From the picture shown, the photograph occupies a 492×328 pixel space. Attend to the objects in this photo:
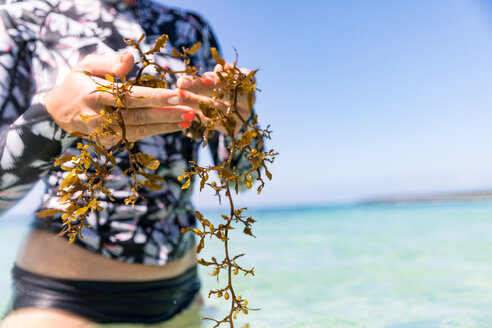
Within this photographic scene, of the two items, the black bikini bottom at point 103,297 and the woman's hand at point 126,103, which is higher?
the woman's hand at point 126,103

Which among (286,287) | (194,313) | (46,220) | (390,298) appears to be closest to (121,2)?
(46,220)

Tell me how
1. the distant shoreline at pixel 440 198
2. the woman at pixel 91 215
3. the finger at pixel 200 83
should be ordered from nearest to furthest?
the finger at pixel 200 83
the woman at pixel 91 215
the distant shoreline at pixel 440 198

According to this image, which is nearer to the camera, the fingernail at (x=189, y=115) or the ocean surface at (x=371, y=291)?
the fingernail at (x=189, y=115)

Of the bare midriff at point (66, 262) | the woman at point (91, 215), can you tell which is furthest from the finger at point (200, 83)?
the bare midriff at point (66, 262)

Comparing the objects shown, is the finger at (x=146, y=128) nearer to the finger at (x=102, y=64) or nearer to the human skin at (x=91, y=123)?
the human skin at (x=91, y=123)

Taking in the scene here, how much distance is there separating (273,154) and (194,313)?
3.56 ft

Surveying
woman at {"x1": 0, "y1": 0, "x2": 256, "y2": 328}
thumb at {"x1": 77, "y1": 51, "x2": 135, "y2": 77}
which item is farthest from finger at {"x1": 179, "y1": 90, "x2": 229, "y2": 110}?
woman at {"x1": 0, "y1": 0, "x2": 256, "y2": 328}

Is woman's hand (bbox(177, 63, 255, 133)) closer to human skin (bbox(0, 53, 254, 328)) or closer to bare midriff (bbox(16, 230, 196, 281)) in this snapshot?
human skin (bbox(0, 53, 254, 328))

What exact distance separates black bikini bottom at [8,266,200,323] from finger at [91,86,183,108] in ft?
2.33

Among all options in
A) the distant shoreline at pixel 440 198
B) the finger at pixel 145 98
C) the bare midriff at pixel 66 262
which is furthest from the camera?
the distant shoreline at pixel 440 198

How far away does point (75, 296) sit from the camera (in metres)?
1.06

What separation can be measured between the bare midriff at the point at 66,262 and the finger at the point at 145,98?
63 centimetres

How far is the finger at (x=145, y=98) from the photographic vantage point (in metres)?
0.55

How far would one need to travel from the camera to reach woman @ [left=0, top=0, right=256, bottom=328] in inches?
37.1
